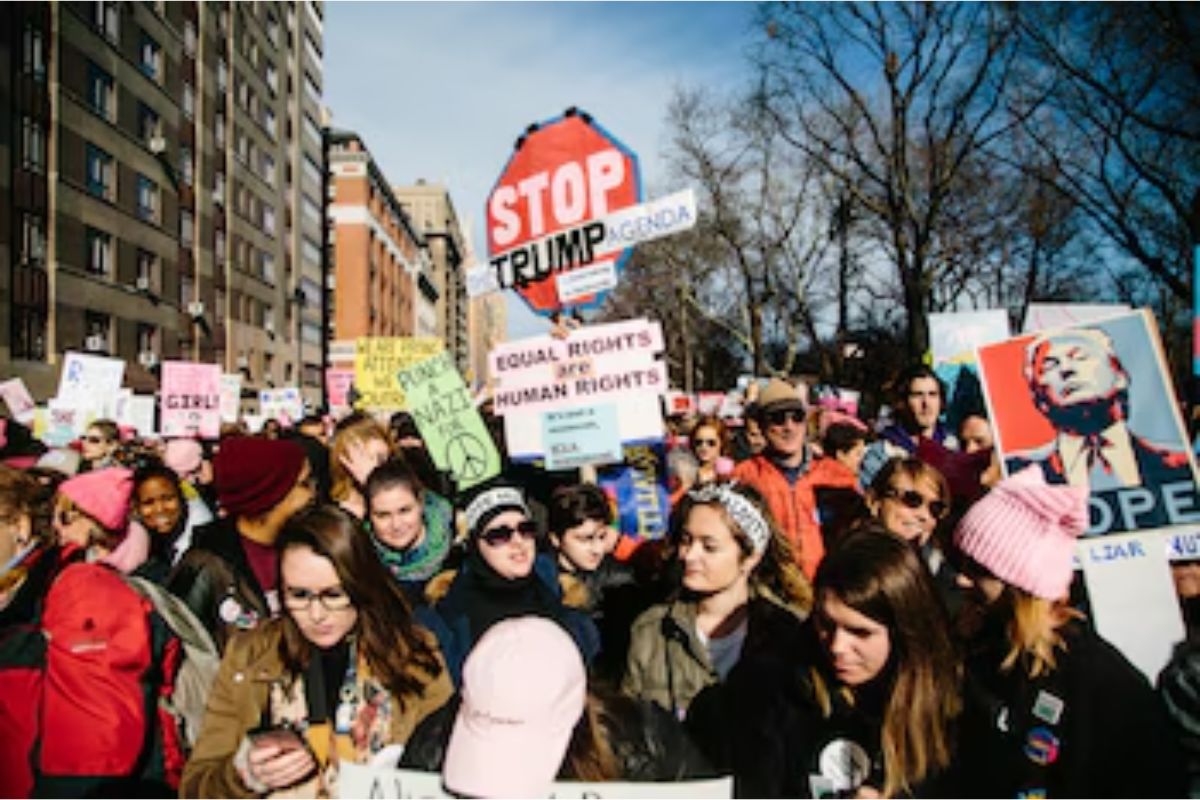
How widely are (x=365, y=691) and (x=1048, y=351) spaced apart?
9.03ft

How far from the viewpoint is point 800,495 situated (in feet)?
14.2

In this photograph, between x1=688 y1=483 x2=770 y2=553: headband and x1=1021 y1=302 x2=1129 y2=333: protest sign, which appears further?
x1=1021 y1=302 x2=1129 y2=333: protest sign

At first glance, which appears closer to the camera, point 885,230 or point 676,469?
point 676,469

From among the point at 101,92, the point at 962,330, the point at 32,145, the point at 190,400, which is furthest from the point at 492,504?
the point at 101,92

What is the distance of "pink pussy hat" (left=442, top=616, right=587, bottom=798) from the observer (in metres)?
1.80

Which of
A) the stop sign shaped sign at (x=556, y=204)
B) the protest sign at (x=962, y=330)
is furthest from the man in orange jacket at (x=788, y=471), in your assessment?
the protest sign at (x=962, y=330)

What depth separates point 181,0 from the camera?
36.1 m

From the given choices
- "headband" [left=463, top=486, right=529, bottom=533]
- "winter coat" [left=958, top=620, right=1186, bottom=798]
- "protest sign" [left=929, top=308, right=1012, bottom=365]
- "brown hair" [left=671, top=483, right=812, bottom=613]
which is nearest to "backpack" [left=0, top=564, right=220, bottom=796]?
"headband" [left=463, top=486, right=529, bottom=533]

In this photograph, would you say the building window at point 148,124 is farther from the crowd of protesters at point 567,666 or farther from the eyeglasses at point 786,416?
the eyeglasses at point 786,416

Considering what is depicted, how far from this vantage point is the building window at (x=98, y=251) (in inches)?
1134

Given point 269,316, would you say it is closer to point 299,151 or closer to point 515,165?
point 299,151

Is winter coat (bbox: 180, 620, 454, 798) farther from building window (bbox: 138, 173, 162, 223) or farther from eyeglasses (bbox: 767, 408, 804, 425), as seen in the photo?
building window (bbox: 138, 173, 162, 223)

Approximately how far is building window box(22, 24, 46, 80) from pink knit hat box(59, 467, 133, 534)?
27.8m

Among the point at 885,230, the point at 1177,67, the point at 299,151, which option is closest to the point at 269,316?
the point at 299,151
